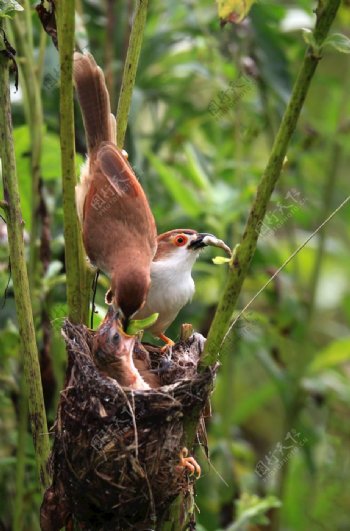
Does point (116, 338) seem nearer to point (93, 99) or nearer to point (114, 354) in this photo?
point (114, 354)

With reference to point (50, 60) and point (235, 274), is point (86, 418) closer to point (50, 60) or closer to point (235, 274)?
point (235, 274)

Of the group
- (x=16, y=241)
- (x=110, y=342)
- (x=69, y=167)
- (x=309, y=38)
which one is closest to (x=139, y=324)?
(x=110, y=342)

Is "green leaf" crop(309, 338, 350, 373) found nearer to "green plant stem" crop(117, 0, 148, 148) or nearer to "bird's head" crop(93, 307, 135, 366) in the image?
"bird's head" crop(93, 307, 135, 366)

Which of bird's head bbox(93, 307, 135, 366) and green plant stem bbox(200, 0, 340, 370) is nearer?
green plant stem bbox(200, 0, 340, 370)

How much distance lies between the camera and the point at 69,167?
2.03 metres

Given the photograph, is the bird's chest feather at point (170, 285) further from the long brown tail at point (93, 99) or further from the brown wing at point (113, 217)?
the long brown tail at point (93, 99)

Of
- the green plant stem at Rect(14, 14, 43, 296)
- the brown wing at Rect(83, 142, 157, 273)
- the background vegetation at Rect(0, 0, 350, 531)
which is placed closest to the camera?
the green plant stem at Rect(14, 14, 43, 296)

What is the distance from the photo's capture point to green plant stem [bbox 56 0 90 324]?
2.00 metres

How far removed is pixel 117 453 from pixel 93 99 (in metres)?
1.12

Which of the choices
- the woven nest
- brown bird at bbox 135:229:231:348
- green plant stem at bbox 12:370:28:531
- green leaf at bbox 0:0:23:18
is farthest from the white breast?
green leaf at bbox 0:0:23:18

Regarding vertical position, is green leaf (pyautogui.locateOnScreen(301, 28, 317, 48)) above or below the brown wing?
above

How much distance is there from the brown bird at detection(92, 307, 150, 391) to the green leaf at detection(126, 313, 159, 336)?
0.03m

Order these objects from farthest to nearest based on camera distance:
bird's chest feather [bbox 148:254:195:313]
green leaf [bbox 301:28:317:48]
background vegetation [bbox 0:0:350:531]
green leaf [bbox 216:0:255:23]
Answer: background vegetation [bbox 0:0:350:531] < bird's chest feather [bbox 148:254:195:313] < green leaf [bbox 216:0:255:23] < green leaf [bbox 301:28:317:48]

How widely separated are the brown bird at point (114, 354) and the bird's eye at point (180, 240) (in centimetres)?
56
